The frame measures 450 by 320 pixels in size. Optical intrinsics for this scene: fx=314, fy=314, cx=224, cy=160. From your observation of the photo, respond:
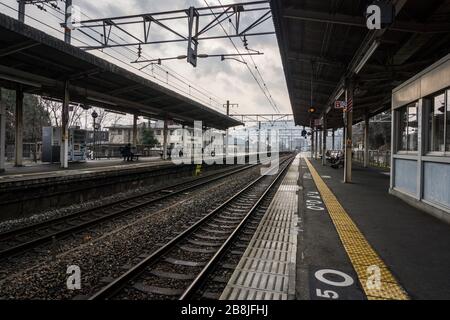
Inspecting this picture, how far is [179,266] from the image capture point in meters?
4.77

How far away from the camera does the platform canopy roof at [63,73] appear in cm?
1058

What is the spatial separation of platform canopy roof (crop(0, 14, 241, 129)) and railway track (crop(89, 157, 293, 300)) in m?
8.60

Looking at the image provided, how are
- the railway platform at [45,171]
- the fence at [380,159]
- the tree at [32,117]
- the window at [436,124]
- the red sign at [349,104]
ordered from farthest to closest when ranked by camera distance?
the tree at [32,117] < the fence at [380,159] < the red sign at [349,104] < the railway platform at [45,171] < the window at [436,124]

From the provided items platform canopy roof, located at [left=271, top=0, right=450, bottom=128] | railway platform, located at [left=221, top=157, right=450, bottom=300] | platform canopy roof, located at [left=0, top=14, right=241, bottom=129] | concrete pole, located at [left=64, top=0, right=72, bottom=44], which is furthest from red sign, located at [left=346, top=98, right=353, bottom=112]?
concrete pole, located at [left=64, top=0, right=72, bottom=44]

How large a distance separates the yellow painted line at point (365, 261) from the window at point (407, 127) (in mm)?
3589

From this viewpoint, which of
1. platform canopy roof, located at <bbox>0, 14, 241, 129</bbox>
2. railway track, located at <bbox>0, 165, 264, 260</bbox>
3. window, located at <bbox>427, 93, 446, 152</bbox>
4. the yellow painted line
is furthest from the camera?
platform canopy roof, located at <bbox>0, 14, 241, 129</bbox>

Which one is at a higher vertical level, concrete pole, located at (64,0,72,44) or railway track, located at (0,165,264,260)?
concrete pole, located at (64,0,72,44)

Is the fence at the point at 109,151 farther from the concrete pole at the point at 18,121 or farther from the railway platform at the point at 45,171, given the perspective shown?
the railway platform at the point at 45,171

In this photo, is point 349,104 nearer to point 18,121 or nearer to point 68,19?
point 68,19

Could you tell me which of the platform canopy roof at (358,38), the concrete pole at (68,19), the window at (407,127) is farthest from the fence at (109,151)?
the window at (407,127)

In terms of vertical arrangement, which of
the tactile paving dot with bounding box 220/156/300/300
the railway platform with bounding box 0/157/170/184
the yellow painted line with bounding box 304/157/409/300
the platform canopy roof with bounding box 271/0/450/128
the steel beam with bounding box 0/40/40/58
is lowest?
the tactile paving dot with bounding box 220/156/300/300

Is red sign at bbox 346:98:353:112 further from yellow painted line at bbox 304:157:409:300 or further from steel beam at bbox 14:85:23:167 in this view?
steel beam at bbox 14:85:23:167

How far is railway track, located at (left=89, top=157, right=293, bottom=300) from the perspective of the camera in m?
3.79

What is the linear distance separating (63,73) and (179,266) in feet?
43.2
